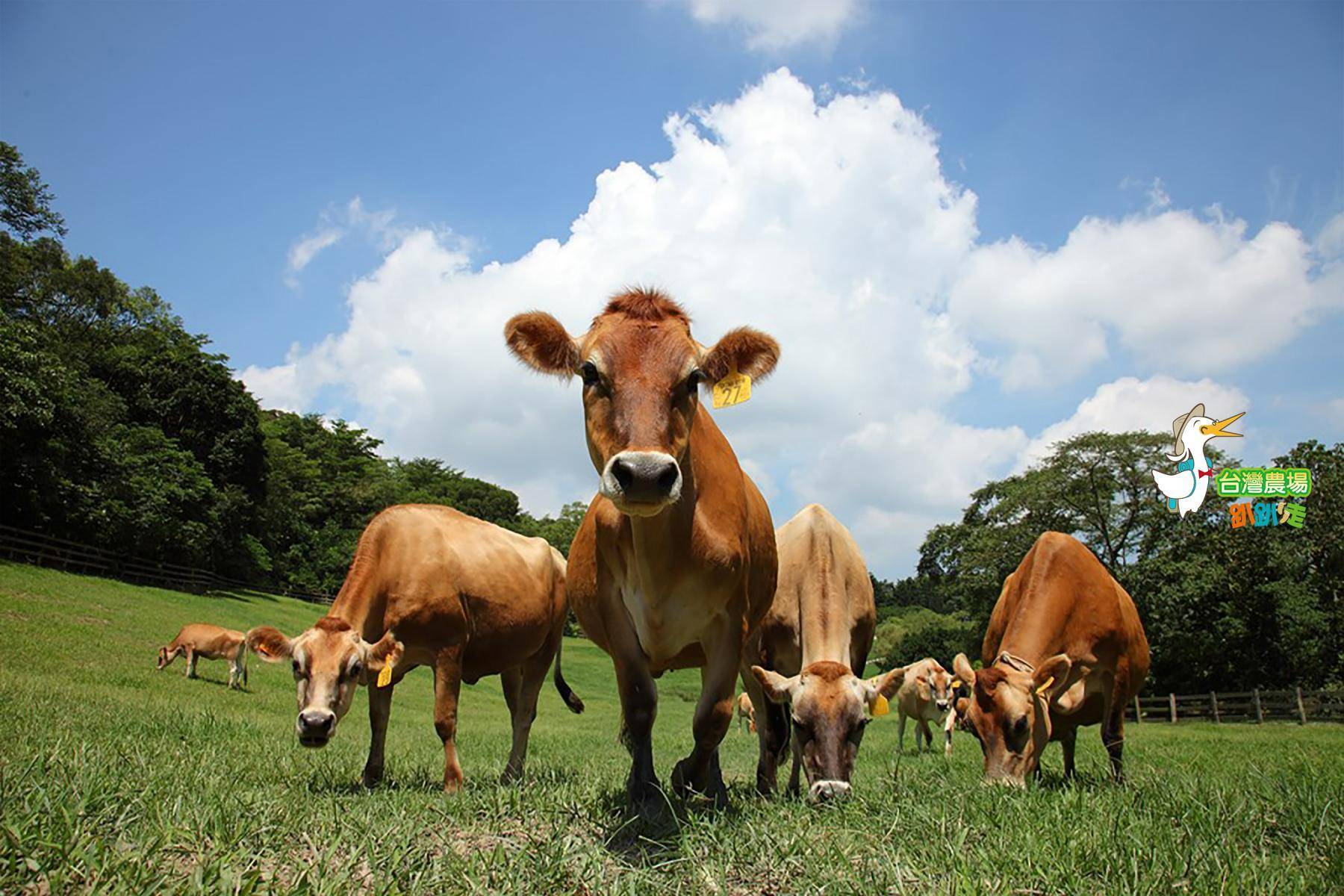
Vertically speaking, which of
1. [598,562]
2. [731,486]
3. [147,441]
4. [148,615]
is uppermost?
[147,441]

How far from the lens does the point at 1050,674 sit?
692 centimetres

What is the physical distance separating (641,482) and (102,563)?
41621 millimetres

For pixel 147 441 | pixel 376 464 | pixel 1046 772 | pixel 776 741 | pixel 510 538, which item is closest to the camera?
pixel 776 741

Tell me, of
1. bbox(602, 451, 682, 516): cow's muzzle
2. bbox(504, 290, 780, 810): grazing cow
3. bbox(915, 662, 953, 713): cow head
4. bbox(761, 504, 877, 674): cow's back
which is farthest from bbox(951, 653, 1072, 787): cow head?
bbox(915, 662, 953, 713): cow head

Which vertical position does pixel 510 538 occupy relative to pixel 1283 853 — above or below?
above

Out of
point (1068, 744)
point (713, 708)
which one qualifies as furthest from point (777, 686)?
point (1068, 744)

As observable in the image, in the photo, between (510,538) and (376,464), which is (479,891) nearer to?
(510,538)

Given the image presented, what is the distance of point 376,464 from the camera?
7788cm

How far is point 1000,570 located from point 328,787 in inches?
1607

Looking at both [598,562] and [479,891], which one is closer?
[479,891]

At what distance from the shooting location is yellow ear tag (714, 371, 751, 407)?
16.9ft

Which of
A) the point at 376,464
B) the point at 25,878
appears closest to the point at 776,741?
the point at 25,878

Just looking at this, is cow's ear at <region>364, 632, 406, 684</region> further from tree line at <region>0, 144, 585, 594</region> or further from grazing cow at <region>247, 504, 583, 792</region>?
tree line at <region>0, 144, 585, 594</region>

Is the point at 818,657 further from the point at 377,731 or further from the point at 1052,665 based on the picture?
the point at 377,731
